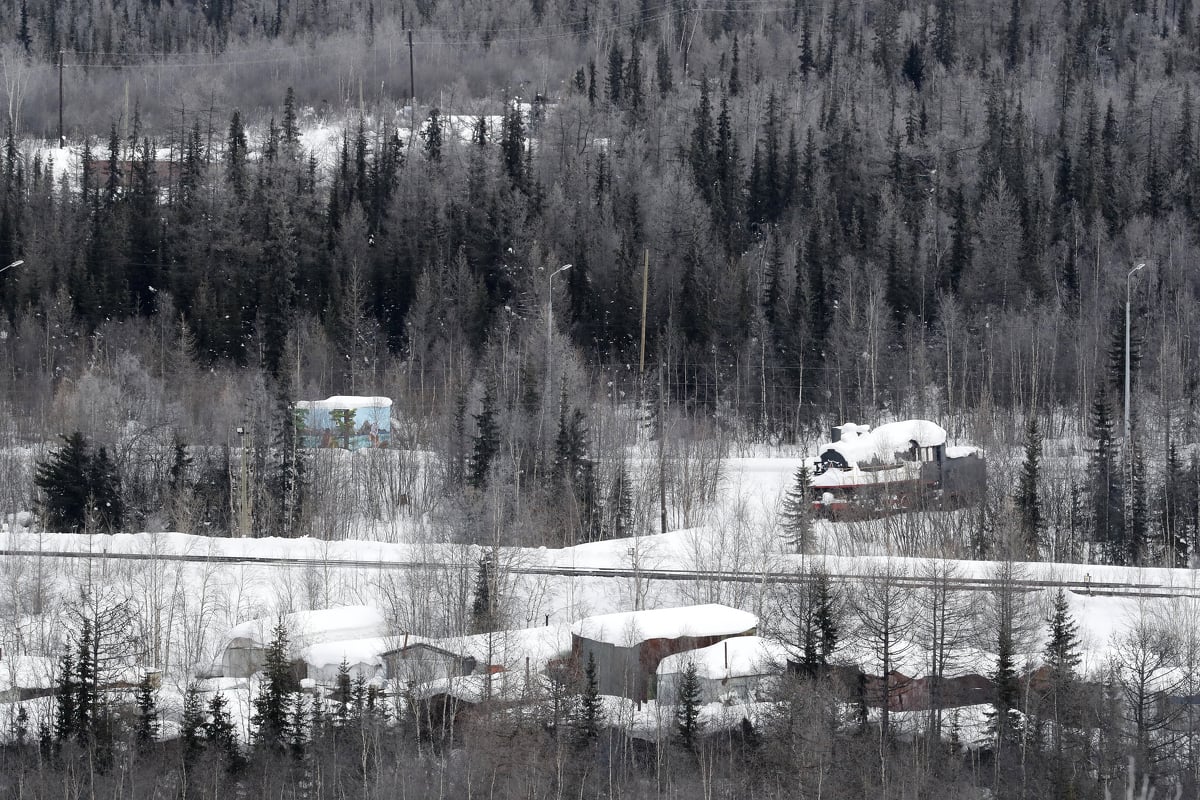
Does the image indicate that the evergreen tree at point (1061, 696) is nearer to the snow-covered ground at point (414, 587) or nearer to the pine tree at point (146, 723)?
the snow-covered ground at point (414, 587)

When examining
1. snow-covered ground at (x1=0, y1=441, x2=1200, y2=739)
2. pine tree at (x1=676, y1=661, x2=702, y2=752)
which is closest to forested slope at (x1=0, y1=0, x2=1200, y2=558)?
snow-covered ground at (x1=0, y1=441, x2=1200, y2=739)

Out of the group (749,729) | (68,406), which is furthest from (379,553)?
(68,406)

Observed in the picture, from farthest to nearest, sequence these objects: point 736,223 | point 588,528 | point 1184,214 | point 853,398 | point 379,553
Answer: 1. point 736,223
2. point 1184,214
3. point 853,398
4. point 588,528
5. point 379,553

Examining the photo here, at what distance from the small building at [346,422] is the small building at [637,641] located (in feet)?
69.4

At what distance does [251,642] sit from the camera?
27828 millimetres

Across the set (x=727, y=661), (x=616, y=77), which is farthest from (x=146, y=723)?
(x=616, y=77)

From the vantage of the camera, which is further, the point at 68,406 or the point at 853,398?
the point at 853,398

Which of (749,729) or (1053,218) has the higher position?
(1053,218)

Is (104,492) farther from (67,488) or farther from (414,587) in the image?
(414,587)

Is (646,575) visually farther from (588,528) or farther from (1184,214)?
(1184,214)

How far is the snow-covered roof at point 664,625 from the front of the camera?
1051 inches

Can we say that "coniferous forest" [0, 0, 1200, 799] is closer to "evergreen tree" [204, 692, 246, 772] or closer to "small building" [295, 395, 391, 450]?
"evergreen tree" [204, 692, 246, 772]

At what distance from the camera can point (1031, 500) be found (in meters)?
38.7

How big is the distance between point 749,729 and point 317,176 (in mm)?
58560
